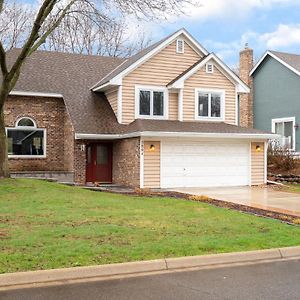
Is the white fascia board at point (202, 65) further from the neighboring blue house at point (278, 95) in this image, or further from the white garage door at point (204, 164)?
the neighboring blue house at point (278, 95)

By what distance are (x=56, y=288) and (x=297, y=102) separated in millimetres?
26045

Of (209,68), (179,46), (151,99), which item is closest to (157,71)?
(151,99)

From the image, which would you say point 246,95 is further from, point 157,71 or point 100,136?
point 100,136

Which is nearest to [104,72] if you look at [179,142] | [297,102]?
[179,142]

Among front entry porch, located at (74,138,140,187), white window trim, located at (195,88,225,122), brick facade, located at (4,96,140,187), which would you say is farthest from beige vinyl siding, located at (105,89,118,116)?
white window trim, located at (195,88,225,122)

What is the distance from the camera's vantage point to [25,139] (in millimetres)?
23406

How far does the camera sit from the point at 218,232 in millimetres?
10031

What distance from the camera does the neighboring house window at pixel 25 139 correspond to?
914 inches

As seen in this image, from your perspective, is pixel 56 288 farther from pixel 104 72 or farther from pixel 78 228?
pixel 104 72

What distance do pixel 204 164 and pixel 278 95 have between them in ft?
38.6

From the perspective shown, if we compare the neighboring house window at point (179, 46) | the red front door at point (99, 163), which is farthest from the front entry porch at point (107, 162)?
the neighboring house window at point (179, 46)

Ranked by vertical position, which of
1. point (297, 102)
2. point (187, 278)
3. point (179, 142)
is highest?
point (297, 102)

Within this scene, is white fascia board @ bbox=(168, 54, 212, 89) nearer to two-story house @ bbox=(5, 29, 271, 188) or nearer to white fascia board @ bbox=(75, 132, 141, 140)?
two-story house @ bbox=(5, 29, 271, 188)

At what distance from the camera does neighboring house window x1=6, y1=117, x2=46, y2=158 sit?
914 inches
